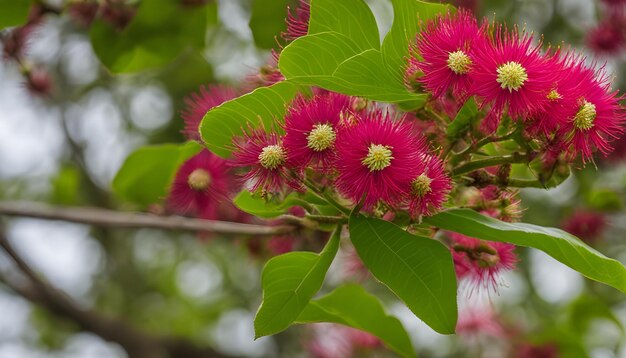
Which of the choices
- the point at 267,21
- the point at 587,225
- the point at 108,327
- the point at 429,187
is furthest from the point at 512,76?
the point at 108,327

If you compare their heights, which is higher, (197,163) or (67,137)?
(197,163)

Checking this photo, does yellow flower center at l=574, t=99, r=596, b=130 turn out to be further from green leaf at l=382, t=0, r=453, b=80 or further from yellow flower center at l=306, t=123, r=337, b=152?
yellow flower center at l=306, t=123, r=337, b=152

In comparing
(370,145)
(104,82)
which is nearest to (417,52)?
(370,145)

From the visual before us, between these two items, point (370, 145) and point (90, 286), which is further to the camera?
point (90, 286)

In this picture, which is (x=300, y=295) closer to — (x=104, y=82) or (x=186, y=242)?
(x=104, y=82)

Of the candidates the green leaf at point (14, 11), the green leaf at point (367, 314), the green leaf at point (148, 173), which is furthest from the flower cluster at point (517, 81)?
the green leaf at point (14, 11)
